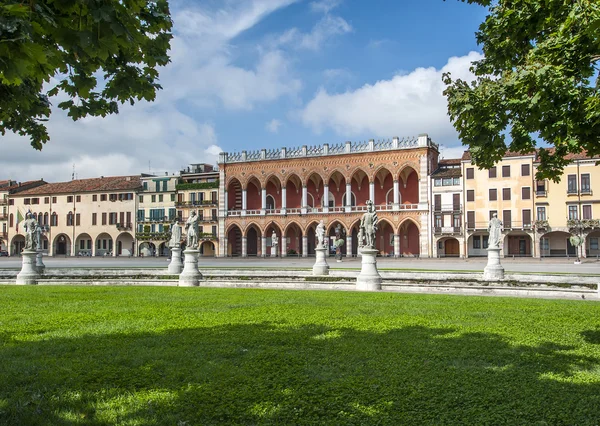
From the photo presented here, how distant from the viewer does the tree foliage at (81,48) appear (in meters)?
2.61

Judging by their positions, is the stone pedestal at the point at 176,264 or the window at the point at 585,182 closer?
the stone pedestal at the point at 176,264

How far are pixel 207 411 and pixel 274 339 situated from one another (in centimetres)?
260

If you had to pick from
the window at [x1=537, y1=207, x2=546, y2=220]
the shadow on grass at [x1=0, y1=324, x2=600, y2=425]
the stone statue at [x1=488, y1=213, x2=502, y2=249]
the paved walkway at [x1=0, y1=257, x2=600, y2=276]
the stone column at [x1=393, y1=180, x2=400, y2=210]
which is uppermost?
the stone column at [x1=393, y1=180, x2=400, y2=210]

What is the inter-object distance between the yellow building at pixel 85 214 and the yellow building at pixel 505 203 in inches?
1514

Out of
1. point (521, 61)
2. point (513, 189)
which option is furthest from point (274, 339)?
point (513, 189)

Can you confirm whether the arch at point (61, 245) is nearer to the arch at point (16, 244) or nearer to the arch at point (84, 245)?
the arch at point (84, 245)

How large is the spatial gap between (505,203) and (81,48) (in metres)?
48.2

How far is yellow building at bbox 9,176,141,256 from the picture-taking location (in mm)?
63219

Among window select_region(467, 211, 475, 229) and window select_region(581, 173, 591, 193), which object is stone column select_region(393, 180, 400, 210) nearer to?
window select_region(467, 211, 475, 229)

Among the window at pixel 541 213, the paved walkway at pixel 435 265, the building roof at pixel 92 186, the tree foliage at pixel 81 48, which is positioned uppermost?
the building roof at pixel 92 186

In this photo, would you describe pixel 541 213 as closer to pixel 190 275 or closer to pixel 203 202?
pixel 203 202

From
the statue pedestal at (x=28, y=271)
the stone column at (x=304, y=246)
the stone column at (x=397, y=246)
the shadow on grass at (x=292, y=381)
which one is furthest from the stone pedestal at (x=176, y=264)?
the stone column at (x=304, y=246)

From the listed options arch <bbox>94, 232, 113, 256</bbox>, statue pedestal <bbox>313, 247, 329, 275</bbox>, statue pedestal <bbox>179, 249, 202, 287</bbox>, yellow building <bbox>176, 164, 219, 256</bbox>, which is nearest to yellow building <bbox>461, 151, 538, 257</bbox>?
yellow building <bbox>176, 164, 219, 256</bbox>

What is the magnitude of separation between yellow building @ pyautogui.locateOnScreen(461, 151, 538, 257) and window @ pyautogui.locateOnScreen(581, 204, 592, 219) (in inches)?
157
